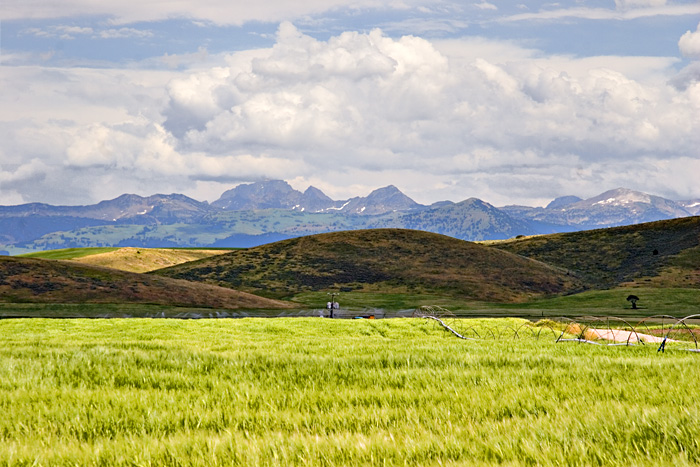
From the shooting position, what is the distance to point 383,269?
14612 centimetres

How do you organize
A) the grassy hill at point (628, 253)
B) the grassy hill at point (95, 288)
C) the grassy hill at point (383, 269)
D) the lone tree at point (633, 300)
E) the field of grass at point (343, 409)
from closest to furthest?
the field of grass at point (343, 409) < the grassy hill at point (95, 288) < the lone tree at point (633, 300) < the grassy hill at point (628, 253) < the grassy hill at point (383, 269)

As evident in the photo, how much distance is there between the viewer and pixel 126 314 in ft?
243

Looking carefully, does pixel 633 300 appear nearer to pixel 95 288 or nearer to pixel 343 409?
pixel 95 288

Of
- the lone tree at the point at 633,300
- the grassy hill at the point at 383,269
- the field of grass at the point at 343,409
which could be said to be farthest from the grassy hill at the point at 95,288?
the field of grass at the point at 343,409

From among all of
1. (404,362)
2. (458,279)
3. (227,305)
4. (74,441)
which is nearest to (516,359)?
(404,362)

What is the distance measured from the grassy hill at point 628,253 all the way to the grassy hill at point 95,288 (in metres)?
79.4

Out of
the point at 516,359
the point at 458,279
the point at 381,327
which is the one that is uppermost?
the point at 516,359

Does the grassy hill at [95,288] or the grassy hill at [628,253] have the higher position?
the grassy hill at [95,288]

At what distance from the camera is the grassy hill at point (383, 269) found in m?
131

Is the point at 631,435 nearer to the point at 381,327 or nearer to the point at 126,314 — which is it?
the point at 381,327

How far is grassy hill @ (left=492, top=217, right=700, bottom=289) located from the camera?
128 metres

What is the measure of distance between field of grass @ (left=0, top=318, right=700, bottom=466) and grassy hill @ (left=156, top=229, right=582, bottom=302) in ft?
368

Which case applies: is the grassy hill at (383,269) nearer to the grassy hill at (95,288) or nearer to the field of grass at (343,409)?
the grassy hill at (95,288)

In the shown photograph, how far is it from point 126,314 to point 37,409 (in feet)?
231
